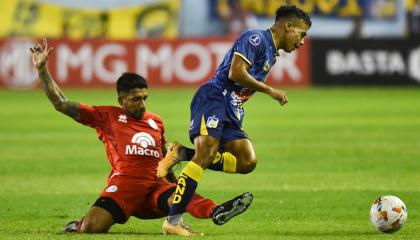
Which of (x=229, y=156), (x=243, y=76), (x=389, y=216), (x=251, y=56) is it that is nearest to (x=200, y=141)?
(x=229, y=156)

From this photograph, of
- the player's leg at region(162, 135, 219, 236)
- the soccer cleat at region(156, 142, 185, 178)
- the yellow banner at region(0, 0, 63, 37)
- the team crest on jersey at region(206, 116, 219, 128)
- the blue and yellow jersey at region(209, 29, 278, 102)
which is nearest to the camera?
the player's leg at region(162, 135, 219, 236)

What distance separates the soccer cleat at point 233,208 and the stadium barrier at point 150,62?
77.8 feet

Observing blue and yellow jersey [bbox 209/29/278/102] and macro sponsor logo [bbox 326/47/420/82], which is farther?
macro sponsor logo [bbox 326/47/420/82]

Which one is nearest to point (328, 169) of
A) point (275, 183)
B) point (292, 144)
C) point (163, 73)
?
point (275, 183)

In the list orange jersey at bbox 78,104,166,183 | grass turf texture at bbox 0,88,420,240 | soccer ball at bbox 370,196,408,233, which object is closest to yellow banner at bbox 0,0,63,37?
grass turf texture at bbox 0,88,420,240

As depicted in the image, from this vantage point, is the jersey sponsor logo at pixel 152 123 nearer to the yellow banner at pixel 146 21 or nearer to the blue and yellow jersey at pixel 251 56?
the blue and yellow jersey at pixel 251 56

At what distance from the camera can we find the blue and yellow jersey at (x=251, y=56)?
9359mm

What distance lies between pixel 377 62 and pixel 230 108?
941 inches

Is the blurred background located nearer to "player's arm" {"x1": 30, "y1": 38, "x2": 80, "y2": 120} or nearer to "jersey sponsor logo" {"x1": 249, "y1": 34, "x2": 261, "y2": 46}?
"player's arm" {"x1": 30, "y1": 38, "x2": 80, "y2": 120}

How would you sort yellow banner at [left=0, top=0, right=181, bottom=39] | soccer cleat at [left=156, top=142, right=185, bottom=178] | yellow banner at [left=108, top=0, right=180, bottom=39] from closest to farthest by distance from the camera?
soccer cleat at [left=156, top=142, right=185, bottom=178], yellow banner at [left=0, top=0, right=181, bottom=39], yellow banner at [left=108, top=0, right=180, bottom=39]

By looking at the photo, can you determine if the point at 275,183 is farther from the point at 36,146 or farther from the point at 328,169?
the point at 36,146

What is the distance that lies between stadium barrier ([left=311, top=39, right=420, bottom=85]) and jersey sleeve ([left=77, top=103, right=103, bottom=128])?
77.1 ft

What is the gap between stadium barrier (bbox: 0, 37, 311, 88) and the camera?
107ft

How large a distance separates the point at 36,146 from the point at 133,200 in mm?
8647
